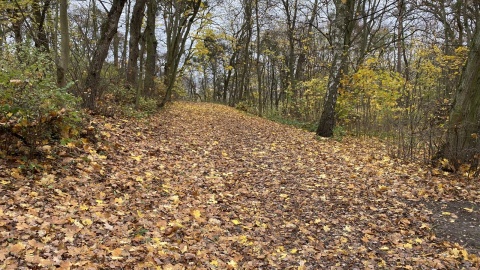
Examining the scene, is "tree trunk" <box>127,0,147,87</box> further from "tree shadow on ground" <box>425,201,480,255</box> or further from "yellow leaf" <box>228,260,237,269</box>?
"tree shadow on ground" <box>425,201,480,255</box>

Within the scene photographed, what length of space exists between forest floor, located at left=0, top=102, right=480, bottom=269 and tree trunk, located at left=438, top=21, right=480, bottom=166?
2.05 ft

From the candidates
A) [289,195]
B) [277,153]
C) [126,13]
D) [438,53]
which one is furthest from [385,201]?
[126,13]

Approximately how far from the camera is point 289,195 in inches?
261

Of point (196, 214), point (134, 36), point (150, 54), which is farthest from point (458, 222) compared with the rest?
point (150, 54)

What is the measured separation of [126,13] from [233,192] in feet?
49.4

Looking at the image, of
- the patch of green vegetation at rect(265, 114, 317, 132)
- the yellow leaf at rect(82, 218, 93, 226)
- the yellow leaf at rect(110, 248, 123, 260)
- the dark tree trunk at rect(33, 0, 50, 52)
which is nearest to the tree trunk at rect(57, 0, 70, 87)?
the yellow leaf at rect(82, 218, 93, 226)

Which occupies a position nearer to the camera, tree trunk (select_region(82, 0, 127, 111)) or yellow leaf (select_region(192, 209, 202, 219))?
yellow leaf (select_region(192, 209, 202, 219))

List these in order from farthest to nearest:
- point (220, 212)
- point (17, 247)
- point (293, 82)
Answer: point (293, 82) < point (220, 212) < point (17, 247)

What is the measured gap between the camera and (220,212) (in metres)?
5.60

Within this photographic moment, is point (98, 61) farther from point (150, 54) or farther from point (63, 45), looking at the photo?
point (150, 54)

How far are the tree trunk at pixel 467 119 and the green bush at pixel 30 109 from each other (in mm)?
8012

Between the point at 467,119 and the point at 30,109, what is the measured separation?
8817mm

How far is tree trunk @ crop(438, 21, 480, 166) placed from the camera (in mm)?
7504

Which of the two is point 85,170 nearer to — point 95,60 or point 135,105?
point 95,60
